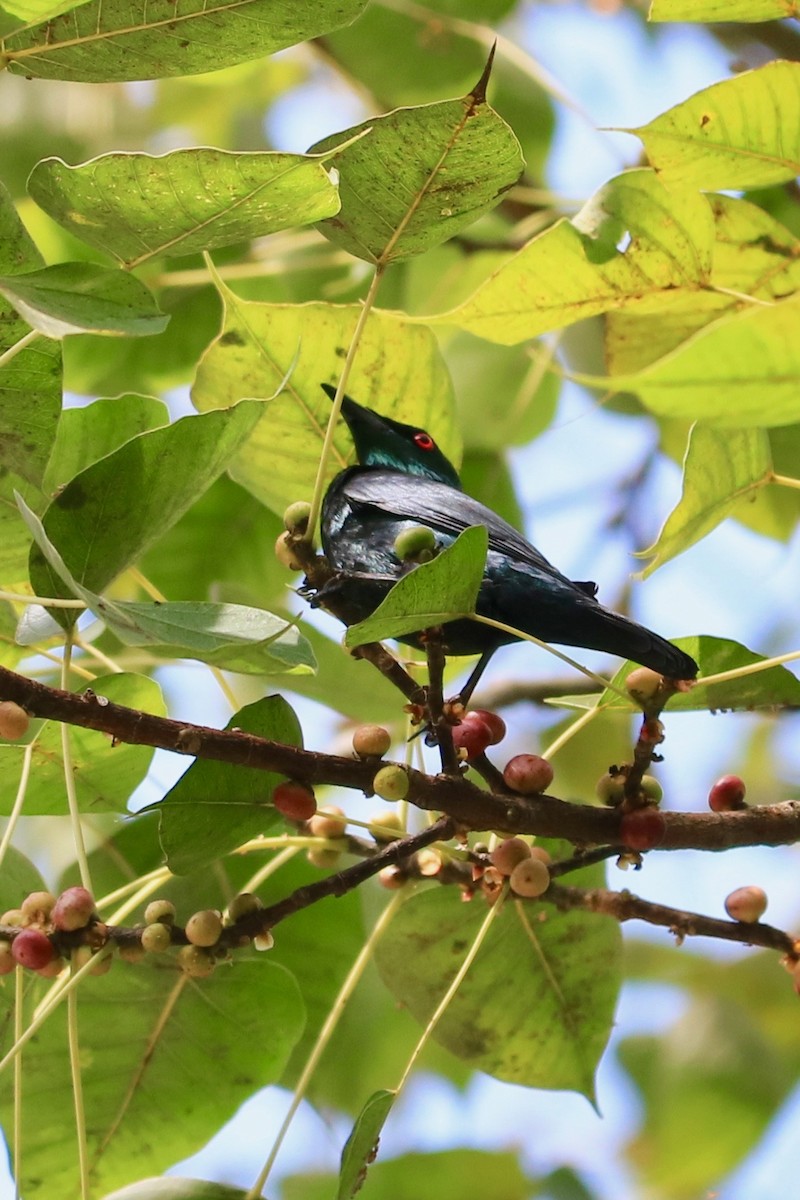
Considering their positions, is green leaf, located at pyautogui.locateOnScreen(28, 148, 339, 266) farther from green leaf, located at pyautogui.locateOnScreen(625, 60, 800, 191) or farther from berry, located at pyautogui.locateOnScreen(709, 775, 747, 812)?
berry, located at pyautogui.locateOnScreen(709, 775, 747, 812)

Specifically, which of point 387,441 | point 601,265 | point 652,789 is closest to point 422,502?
point 387,441

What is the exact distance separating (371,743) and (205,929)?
0.99ft

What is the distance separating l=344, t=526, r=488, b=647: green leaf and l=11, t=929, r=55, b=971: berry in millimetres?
478

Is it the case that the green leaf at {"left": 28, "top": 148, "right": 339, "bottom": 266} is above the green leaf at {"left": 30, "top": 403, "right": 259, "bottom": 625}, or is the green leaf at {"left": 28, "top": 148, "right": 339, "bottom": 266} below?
above

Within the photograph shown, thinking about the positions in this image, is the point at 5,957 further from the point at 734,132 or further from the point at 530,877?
the point at 734,132

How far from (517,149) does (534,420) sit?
1391 mm

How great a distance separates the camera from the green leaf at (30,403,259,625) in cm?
126

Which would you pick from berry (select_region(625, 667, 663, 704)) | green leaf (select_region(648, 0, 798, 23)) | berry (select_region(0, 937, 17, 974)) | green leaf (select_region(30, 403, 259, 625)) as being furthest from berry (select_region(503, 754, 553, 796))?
green leaf (select_region(648, 0, 798, 23))

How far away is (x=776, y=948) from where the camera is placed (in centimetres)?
157

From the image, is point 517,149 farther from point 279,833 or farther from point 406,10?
point 406,10

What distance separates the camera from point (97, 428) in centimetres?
164

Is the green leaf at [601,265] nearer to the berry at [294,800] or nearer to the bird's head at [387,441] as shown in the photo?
the bird's head at [387,441]

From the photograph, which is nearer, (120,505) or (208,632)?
(208,632)

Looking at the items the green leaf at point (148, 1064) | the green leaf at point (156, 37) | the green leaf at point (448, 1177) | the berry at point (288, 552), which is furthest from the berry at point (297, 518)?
the green leaf at point (448, 1177)
